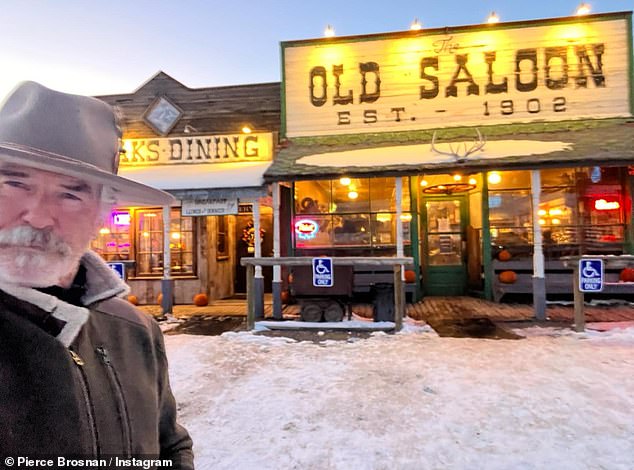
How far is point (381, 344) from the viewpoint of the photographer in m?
6.30

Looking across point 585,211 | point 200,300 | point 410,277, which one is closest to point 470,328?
point 410,277

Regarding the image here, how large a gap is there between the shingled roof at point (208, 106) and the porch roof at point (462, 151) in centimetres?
187

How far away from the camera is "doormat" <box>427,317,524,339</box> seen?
673 centimetres

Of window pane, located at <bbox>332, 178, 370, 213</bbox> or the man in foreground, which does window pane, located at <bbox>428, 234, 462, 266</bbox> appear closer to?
window pane, located at <bbox>332, 178, 370, 213</bbox>

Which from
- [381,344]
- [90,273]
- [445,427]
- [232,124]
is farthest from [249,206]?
[90,273]

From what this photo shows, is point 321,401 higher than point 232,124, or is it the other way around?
point 232,124

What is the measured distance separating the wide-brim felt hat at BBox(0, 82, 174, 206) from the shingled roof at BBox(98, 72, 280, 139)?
9891 mm

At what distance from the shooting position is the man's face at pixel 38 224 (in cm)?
101

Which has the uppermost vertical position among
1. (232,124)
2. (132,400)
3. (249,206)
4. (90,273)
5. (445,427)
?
(232,124)

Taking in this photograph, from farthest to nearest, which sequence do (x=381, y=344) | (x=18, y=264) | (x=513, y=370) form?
1. (x=381, y=344)
2. (x=513, y=370)
3. (x=18, y=264)

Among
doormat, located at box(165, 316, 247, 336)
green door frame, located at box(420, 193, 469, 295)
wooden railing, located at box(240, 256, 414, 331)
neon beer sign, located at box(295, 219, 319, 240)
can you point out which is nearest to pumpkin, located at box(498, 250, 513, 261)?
green door frame, located at box(420, 193, 469, 295)

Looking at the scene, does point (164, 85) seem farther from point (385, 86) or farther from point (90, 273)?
point (90, 273)

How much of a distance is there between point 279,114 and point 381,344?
697 cm

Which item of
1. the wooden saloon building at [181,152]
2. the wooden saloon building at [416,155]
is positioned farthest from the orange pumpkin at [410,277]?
the wooden saloon building at [181,152]
